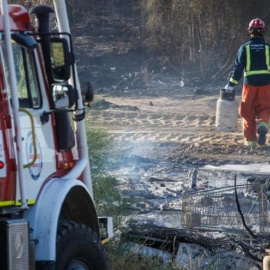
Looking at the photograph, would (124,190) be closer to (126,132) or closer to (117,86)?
(126,132)

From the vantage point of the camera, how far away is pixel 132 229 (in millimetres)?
9156

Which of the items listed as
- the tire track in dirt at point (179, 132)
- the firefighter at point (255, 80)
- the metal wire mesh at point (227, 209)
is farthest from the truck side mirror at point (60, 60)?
the firefighter at point (255, 80)

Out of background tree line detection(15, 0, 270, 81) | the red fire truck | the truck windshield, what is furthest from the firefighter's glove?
A: background tree line detection(15, 0, 270, 81)

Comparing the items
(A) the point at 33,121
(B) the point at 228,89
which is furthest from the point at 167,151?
(A) the point at 33,121

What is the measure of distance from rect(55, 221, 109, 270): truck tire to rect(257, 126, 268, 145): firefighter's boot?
27.6 feet

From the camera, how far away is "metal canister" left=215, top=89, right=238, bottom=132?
14742 millimetres

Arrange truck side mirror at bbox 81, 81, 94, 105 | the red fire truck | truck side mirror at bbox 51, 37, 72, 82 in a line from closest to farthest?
the red fire truck → truck side mirror at bbox 51, 37, 72, 82 → truck side mirror at bbox 81, 81, 94, 105

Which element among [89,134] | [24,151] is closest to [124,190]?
[89,134]

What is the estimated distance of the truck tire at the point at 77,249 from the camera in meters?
6.01

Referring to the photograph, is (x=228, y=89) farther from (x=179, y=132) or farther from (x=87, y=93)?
(x=87, y=93)

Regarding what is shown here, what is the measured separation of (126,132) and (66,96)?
10.6 metres

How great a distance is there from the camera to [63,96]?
6.18 m

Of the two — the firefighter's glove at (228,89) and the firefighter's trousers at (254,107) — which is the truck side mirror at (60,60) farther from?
the firefighter's trousers at (254,107)

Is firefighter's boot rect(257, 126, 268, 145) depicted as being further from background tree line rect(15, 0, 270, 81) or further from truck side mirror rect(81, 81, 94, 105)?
background tree line rect(15, 0, 270, 81)
